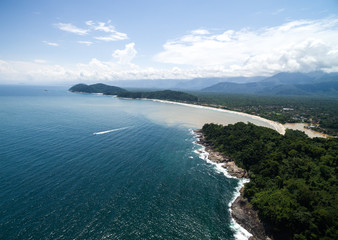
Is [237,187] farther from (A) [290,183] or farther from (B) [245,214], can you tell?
(A) [290,183]

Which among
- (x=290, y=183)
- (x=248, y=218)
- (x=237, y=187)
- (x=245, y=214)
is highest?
(x=290, y=183)

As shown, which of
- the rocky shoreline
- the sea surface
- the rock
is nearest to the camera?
the sea surface

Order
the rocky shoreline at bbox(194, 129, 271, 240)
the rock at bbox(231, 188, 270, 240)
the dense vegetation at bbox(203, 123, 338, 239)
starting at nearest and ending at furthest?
the dense vegetation at bbox(203, 123, 338, 239) → the rock at bbox(231, 188, 270, 240) → the rocky shoreline at bbox(194, 129, 271, 240)

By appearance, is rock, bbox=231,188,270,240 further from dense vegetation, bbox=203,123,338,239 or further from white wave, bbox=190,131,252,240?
dense vegetation, bbox=203,123,338,239

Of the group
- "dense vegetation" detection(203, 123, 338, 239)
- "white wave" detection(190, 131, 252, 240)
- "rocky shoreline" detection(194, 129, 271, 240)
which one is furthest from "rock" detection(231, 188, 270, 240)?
"dense vegetation" detection(203, 123, 338, 239)

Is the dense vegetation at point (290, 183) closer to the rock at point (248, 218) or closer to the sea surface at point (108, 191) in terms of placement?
the rock at point (248, 218)

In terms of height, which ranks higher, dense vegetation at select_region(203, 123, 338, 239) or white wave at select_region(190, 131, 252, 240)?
dense vegetation at select_region(203, 123, 338, 239)

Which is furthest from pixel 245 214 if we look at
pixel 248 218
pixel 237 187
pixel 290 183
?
pixel 290 183

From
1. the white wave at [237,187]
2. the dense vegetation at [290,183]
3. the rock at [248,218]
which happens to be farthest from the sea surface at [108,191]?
the dense vegetation at [290,183]
